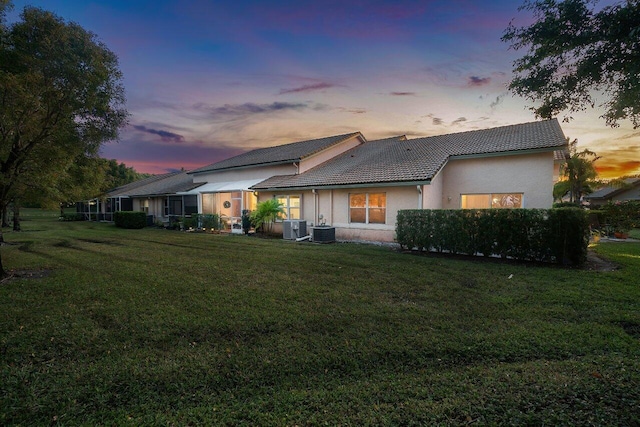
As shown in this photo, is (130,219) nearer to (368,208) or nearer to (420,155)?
(368,208)

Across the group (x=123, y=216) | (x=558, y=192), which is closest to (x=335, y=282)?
(x=123, y=216)

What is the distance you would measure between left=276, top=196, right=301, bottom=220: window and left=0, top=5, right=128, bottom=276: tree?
36.6 ft

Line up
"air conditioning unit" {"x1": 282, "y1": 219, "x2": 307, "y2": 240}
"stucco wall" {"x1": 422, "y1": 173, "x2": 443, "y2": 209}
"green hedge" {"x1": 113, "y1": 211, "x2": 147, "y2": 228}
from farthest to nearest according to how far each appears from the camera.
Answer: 1. "green hedge" {"x1": 113, "y1": 211, "x2": 147, "y2": 228}
2. "air conditioning unit" {"x1": 282, "y1": 219, "x2": 307, "y2": 240}
3. "stucco wall" {"x1": 422, "y1": 173, "x2": 443, "y2": 209}

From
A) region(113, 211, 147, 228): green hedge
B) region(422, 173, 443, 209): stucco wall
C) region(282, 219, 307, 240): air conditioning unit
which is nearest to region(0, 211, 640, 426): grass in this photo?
region(422, 173, 443, 209): stucco wall

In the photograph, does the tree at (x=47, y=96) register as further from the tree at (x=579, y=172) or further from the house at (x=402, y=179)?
the tree at (x=579, y=172)

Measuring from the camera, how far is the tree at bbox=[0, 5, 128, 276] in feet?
22.8

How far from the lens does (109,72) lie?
854 cm

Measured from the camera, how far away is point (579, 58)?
629cm

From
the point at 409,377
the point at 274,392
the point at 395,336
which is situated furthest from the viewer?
the point at 395,336

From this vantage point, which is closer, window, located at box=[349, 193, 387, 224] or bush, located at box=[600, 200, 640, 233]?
window, located at box=[349, 193, 387, 224]

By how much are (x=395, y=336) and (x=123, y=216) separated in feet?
93.4

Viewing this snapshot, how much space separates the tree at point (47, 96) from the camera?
694 cm

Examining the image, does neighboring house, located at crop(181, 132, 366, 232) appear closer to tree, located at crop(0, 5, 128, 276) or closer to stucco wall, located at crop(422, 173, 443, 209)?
stucco wall, located at crop(422, 173, 443, 209)

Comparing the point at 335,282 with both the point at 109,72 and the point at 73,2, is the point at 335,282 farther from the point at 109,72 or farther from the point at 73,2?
the point at 73,2
